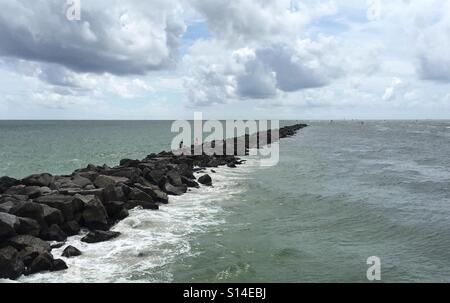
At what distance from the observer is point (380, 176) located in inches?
1310

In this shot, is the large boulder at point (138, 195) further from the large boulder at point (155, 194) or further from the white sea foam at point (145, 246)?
the white sea foam at point (145, 246)

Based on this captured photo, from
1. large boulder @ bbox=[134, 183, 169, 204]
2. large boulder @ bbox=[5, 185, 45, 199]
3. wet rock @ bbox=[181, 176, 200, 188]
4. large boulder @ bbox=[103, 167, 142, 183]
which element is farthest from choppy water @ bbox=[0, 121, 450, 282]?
large boulder @ bbox=[5, 185, 45, 199]

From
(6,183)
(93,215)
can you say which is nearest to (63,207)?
(93,215)

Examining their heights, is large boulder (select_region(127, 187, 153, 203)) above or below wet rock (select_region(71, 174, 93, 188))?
below

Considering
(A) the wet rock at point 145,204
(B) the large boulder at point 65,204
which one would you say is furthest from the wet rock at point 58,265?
(A) the wet rock at point 145,204

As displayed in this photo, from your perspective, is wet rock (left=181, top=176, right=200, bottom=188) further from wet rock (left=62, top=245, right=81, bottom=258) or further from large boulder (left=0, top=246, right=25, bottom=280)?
large boulder (left=0, top=246, right=25, bottom=280)

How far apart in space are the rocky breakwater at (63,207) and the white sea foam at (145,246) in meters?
0.41

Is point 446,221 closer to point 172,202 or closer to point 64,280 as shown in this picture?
point 172,202

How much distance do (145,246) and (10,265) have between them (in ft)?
14.6

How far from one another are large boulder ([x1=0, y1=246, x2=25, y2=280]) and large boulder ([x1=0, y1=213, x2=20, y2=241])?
2.82ft

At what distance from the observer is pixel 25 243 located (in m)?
12.7

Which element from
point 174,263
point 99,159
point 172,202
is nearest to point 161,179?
point 172,202

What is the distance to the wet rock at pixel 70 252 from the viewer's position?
522 inches

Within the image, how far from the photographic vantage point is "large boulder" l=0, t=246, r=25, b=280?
11375 millimetres
